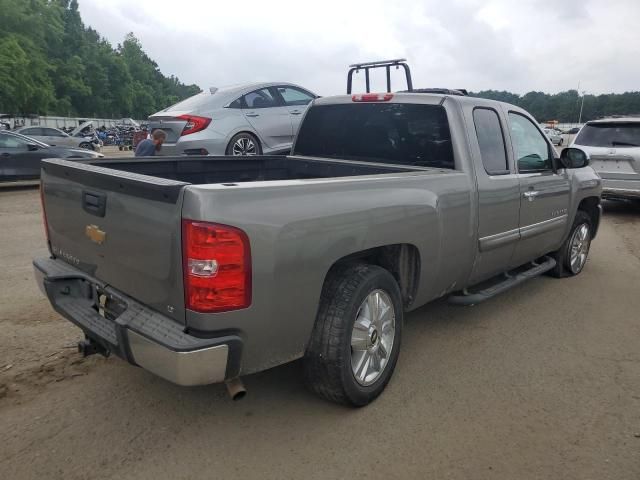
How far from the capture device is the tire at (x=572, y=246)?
5.66m

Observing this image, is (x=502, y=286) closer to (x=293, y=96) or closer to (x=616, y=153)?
(x=293, y=96)

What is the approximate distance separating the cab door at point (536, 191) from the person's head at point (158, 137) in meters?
4.95

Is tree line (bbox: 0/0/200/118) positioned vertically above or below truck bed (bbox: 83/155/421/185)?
above

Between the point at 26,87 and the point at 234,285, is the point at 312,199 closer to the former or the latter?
the point at 234,285

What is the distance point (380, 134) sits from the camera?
439 centimetres

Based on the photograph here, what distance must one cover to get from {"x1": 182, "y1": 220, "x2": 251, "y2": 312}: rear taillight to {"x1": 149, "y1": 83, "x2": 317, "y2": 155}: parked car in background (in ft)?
19.0

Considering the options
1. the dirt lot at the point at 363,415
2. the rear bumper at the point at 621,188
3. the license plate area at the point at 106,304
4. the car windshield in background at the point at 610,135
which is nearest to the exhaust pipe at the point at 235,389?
the dirt lot at the point at 363,415

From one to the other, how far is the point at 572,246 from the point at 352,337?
12.5 feet

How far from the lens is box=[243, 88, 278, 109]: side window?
28.2 feet

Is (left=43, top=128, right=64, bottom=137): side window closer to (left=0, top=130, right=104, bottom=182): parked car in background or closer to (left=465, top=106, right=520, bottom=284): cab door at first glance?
(left=0, top=130, right=104, bottom=182): parked car in background

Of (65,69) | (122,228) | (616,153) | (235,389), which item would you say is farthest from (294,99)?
(65,69)

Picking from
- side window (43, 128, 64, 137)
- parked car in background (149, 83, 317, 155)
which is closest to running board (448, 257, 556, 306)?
parked car in background (149, 83, 317, 155)

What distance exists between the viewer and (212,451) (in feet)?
8.86

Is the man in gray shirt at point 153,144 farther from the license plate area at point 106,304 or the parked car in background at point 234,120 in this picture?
the license plate area at point 106,304
